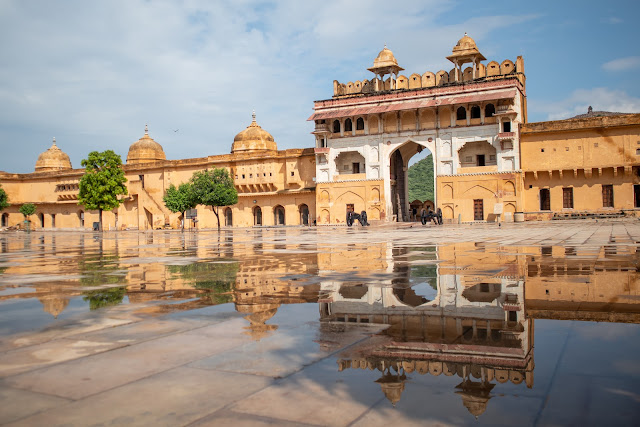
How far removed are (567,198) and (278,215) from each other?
21370 mm

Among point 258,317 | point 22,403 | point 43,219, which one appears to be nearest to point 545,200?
point 258,317

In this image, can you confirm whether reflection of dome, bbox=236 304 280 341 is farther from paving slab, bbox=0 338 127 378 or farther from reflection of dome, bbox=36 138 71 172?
reflection of dome, bbox=36 138 71 172

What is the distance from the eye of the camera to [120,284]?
6480 mm

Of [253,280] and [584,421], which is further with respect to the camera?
[253,280]

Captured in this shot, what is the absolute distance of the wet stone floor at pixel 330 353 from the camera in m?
2.23

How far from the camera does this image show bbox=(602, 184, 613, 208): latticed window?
32875 millimetres

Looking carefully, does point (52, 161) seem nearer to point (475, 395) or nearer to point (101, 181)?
point (101, 181)

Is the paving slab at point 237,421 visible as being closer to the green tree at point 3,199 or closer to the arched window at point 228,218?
the arched window at point 228,218

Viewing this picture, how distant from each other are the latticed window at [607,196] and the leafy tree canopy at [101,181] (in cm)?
3447

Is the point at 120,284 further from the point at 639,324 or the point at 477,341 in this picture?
the point at 639,324

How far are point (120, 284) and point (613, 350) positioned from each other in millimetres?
5177

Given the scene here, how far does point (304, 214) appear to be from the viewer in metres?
44.1

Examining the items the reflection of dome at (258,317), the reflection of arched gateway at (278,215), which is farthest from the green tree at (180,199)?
the reflection of dome at (258,317)

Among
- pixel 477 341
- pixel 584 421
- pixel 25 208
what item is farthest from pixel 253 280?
pixel 25 208
